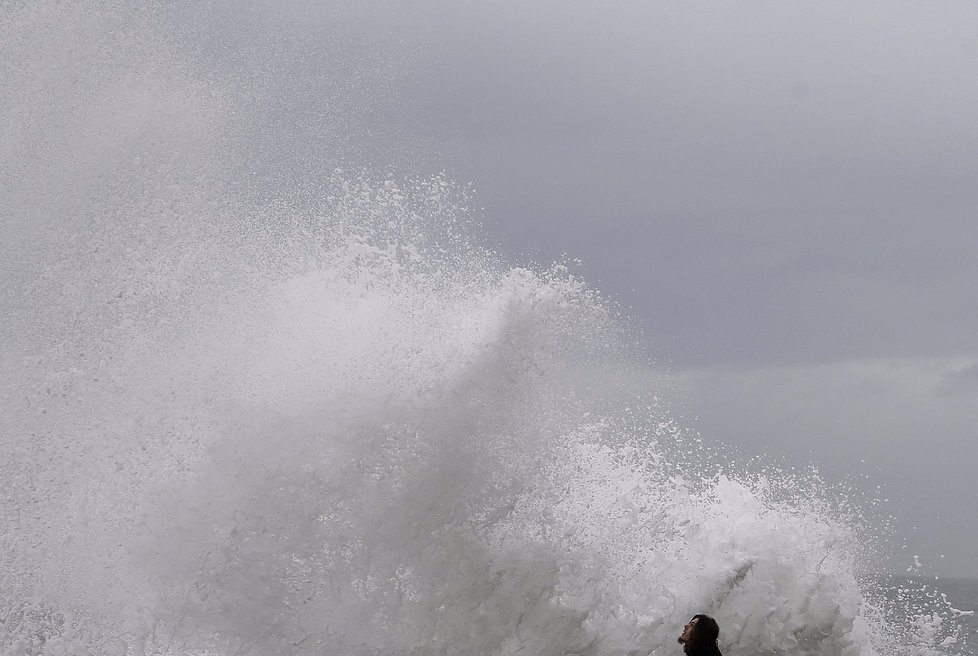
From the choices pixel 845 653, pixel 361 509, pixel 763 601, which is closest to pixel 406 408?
pixel 361 509

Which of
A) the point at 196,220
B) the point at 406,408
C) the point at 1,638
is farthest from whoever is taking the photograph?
the point at 196,220

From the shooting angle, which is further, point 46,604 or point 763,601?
point 763,601

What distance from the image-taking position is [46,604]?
14367mm

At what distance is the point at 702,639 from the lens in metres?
9.55

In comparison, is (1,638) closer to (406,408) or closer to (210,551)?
(210,551)

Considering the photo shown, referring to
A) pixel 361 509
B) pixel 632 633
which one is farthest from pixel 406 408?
pixel 632 633

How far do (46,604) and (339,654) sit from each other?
12.6 ft

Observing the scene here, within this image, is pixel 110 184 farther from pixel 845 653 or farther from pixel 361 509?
pixel 845 653

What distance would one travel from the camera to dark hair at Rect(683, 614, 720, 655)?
9531 millimetres

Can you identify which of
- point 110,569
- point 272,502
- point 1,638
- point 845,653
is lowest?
point 1,638

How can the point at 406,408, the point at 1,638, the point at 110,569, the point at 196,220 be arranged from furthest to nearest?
the point at 196,220 → the point at 406,408 → the point at 110,569 → the point at 1,638

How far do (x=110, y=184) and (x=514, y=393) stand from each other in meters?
7.93

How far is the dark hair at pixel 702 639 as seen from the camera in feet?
31.3

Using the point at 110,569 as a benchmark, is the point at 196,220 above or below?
above
